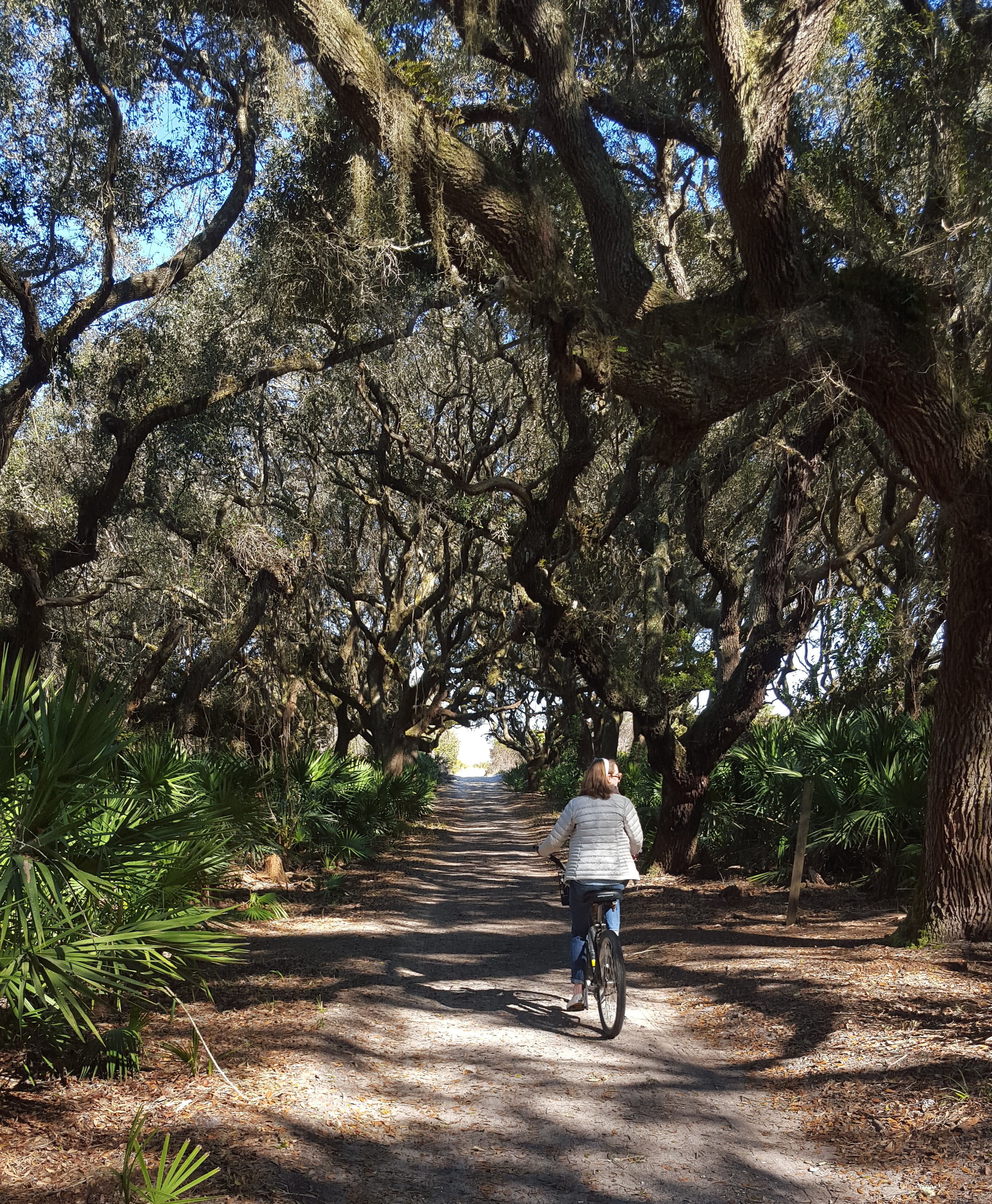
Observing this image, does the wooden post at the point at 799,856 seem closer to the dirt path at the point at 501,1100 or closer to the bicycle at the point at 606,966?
the dirt path at the point at 501,1100

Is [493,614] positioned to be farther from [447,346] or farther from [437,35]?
[437,35]

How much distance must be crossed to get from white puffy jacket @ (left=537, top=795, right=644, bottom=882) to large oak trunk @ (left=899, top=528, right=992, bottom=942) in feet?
8.14

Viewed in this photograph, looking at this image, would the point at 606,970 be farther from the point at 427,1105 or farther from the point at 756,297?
the point at 756,297

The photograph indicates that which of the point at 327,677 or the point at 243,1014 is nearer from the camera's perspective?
the point at 243,1014

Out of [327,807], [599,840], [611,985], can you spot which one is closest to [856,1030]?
[611,985]

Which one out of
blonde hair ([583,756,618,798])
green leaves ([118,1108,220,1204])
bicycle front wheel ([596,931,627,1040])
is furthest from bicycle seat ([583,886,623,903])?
green leaves ([118,1108,220,1204])

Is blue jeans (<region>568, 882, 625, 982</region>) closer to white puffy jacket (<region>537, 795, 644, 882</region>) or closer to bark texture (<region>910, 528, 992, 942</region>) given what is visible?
white puffy jacket (<region>537, 795, 644, 882</region>)

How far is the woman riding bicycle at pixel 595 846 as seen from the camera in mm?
6250

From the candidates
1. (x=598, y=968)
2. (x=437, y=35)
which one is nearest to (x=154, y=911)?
(x=598, y=968)

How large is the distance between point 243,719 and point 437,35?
32.0ft

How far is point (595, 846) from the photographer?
6.28 meters

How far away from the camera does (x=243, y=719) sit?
1533cm

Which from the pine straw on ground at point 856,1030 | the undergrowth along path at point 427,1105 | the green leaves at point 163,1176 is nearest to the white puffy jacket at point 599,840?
the undergrowth along path at point 427,1105

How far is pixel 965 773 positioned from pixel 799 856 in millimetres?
2671
